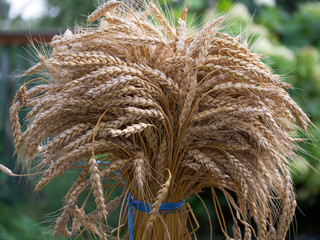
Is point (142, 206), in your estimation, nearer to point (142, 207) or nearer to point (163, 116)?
point (142, 207)

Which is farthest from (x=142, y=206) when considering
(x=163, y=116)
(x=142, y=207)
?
(x=163, y=116)

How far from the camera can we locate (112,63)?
0.71m

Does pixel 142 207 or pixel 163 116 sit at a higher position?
pixel 163 116

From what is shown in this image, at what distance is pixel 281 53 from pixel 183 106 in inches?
114

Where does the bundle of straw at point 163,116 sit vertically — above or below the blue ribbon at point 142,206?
above

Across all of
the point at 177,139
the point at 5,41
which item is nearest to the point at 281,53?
the point at 5,41

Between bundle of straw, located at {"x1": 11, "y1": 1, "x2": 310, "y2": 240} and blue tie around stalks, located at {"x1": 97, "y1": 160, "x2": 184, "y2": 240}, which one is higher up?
bundle of straw, located at {"x1": 11, "y1": 1, "x2": 310, "y2": 240}

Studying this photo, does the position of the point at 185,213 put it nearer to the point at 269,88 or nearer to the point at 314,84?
the point at 269,88

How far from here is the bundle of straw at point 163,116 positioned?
71 centimetres

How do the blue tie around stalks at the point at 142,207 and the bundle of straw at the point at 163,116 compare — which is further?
the blue tie around stalks at the point at 142,207

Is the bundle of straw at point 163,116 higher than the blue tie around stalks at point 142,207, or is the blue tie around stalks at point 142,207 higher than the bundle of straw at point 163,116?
the bundle of straw at point 163,116

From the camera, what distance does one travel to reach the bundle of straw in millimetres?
711

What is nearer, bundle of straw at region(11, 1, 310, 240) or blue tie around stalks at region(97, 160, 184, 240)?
bundle of straw at region(11, 1, 310, 240)

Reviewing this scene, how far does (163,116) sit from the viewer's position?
0.74 meters
